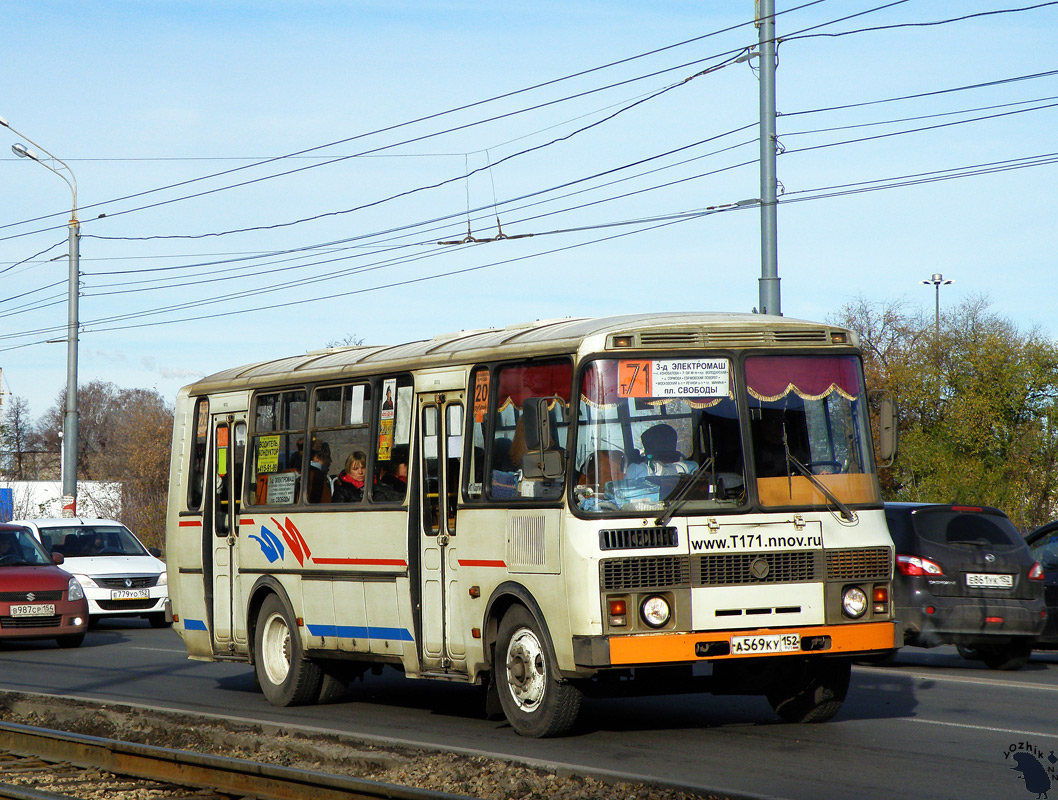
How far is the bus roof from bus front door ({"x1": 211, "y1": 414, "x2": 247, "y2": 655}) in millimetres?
2090

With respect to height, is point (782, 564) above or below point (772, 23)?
below

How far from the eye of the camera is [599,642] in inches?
356

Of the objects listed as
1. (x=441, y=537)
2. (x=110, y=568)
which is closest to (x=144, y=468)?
(x=110, y=568)

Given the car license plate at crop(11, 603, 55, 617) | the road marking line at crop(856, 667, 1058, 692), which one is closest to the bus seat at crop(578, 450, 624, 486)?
the road marking line at crop(856, 667, 1058, 692)

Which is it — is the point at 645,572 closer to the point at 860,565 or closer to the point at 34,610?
the point at 860,565

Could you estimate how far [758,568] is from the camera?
946cm

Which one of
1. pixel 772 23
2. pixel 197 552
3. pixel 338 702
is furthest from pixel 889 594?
pixel 772 23

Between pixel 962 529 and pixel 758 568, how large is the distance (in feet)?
20.4

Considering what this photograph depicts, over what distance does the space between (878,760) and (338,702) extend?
5.64m

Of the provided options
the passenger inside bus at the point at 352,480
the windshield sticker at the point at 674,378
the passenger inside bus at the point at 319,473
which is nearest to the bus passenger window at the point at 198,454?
the passenger inside bus at the point at 319,473

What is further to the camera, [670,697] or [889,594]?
[670,697]

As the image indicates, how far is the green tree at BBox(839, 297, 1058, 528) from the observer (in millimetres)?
Result: 45156

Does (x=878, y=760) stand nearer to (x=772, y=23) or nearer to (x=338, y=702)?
(x=338, y=702)

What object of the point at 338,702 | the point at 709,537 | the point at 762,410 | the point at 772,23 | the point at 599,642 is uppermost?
the point at 772,23
